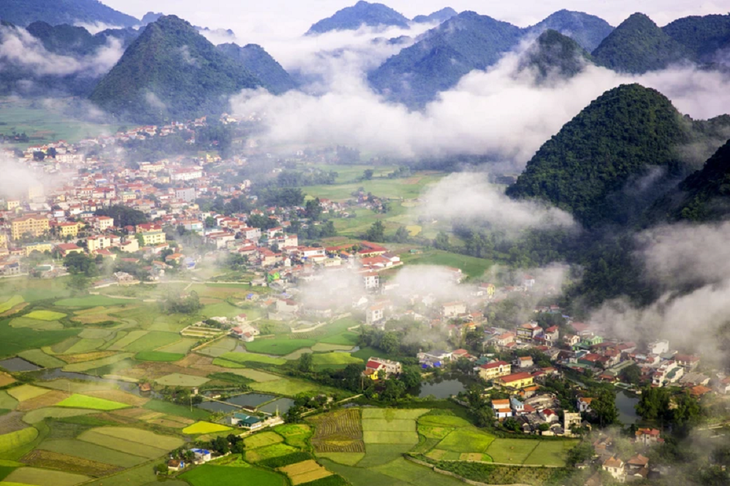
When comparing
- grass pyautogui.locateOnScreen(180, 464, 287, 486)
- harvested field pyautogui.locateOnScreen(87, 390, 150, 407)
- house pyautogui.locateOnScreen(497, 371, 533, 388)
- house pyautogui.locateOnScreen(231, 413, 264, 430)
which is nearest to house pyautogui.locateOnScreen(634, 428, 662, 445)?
→ house pyautogui.locateOnScreen(497, 371, 533, 388)

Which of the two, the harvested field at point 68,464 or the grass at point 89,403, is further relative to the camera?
the grass at point 89,403

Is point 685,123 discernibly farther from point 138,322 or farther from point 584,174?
point 138,322

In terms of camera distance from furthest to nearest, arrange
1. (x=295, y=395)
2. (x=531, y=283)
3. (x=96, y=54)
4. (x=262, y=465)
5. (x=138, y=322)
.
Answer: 1. (x=96, y=54)
2. (x=531, y=283)
3. (x=138, y=322)
4. (x=295, y=395)
5. (x=262, y=465)

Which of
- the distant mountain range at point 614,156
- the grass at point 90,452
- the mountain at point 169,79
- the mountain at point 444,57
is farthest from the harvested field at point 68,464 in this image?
the mountain at point 444,57

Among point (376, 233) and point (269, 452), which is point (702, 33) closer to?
point (376, 233)

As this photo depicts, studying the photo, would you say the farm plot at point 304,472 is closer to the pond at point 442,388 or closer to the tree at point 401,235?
the pond at point 442,388

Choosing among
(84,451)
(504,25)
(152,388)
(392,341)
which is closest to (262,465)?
(84,451)
